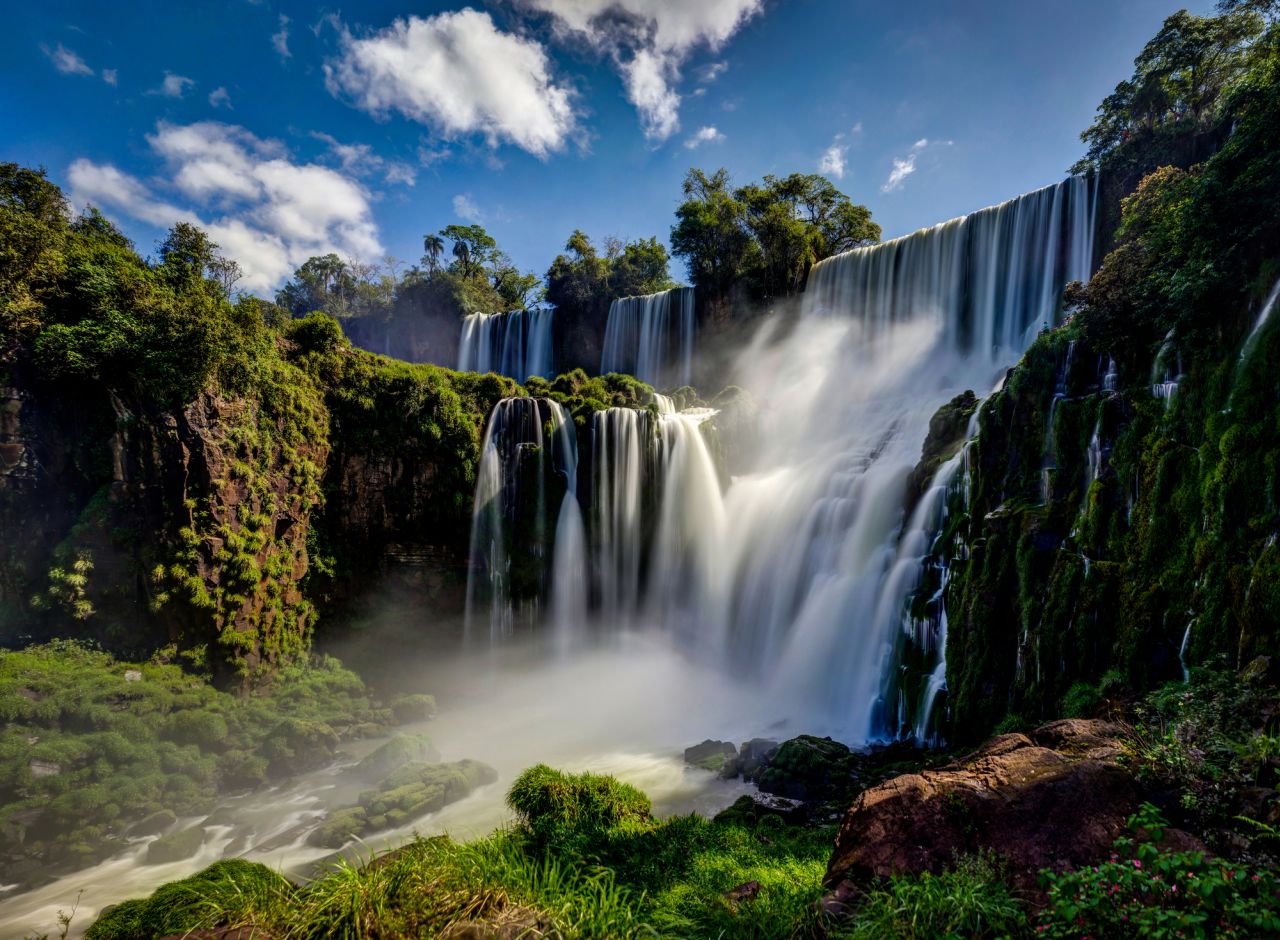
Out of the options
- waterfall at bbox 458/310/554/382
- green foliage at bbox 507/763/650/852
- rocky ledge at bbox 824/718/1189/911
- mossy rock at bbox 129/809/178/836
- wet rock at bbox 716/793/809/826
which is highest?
waterfall at bbox 458/310/554/382

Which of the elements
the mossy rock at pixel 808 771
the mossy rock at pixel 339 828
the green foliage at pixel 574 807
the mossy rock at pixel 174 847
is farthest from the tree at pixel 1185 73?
the mossy rock at pixel 174 847

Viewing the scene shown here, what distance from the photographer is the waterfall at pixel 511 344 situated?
114ft

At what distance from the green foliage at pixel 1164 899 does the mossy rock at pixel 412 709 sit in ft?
54.9

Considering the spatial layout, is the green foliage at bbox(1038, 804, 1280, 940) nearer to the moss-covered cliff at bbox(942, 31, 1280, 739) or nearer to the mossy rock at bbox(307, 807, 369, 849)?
the moss-covered cliff at bbox(942, 31, 1280, 739)

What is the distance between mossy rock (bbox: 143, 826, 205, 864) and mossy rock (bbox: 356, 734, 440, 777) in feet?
10.4

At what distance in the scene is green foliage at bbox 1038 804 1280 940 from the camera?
2.63 metres

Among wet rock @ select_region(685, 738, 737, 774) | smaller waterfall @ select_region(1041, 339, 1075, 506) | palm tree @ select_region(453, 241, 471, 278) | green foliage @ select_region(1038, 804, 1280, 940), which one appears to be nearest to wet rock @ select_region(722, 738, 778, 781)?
wet rock @ select_region(685, 738, 737, 774)

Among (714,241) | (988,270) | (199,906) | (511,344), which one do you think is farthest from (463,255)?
(199,906)

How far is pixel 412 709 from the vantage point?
16.4m

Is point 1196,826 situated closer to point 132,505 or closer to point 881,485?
point 881,485

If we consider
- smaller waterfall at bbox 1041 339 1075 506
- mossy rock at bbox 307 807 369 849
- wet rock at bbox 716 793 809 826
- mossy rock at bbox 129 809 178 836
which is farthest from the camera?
mossy rock at bbox 129 809 178 836

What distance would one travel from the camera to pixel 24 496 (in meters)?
13.4

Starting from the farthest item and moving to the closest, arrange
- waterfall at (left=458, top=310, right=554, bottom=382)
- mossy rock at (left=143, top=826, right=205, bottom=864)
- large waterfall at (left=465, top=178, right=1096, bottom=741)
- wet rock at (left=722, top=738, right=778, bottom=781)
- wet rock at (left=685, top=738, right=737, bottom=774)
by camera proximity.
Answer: waterfall at (left=458, top=310, right=554, bottom=382) < large waterfall at (left=465, top=178, right=1096, bottom=741) < wet rock at (left=685, top=738, right=737, bottom=774) < wet rock at (left=722, top=738, right=778, bottom=781) < mossy rock at (left=143, top=826, right=205, bottom=864)

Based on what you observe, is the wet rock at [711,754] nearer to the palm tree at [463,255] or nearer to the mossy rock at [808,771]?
the mossy rock at [808,771]
